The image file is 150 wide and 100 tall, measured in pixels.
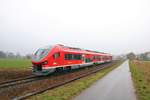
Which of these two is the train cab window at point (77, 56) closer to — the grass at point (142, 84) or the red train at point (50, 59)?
the red train at point (50, 59)

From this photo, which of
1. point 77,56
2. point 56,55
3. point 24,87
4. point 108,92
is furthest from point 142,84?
point 77,56

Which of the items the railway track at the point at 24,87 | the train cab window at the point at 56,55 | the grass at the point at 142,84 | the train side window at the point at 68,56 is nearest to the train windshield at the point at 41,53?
the train cab window at the point at 56,55

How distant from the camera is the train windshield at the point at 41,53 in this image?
67.8ft

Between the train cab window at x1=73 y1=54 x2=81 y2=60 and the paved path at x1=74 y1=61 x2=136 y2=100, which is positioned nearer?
the paved path at x1=74 y1=61 x2=136 y2=100

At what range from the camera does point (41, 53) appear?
2095cm

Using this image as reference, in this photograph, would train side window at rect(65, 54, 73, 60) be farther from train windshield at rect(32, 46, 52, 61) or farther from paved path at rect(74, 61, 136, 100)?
paved path at rect(74, 61, 136, 100)

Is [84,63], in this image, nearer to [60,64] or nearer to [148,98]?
[60,64]

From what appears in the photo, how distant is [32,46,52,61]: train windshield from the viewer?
20656 mm

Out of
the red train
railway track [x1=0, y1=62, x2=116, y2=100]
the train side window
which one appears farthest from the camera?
the train side window

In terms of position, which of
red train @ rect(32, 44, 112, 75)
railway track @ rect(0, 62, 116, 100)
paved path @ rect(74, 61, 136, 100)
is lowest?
paved path @ rect(74, 61, 136, 100)

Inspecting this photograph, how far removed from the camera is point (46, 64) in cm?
2027

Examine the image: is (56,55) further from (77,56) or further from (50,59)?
(77,56)

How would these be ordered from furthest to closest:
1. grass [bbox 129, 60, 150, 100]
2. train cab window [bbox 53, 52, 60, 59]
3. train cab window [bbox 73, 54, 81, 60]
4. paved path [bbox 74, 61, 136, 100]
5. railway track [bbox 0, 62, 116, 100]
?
train cab window [bbox 73, 54, 81, 60] → train cab window [bbox 53, 52, 60, 59] → grass [bbox 129, 60, 150, 100] → railway track [bbox 0, 62, 116, 100] → paved path [bbox 74, 61, 136, 100]

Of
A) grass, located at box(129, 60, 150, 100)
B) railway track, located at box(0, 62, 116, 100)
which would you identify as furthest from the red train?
grass, located at box(129, 60, 150, 100)
